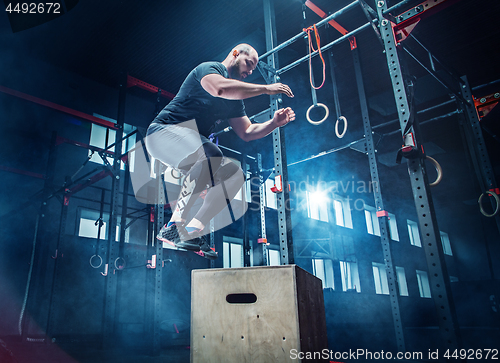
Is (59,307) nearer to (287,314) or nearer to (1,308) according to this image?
(1,308)

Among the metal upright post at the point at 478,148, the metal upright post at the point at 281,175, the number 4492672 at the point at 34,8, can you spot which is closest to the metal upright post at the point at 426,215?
the metal upright post at the point at 281,175

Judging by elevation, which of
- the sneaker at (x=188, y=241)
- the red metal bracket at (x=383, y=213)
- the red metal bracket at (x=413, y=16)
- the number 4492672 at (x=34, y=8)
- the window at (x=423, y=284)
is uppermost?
the number 4492672 at (x=34, y=8)

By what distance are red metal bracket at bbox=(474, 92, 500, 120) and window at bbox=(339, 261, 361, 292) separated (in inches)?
274

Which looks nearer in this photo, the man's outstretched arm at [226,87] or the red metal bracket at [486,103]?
the man's outstretched arm at [226,87]

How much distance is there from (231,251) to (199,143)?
7.88 meters

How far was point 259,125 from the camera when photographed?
7.13 ft

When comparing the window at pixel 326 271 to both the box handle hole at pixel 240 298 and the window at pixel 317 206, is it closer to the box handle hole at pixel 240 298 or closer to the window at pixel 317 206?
the window at pixel 317 206

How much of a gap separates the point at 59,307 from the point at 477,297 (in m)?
10.9

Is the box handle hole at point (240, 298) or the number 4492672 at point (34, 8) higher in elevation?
the number 4492672 at point (34, 8)

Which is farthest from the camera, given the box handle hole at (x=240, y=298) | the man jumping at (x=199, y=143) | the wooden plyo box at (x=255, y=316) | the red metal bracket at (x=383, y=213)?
the red metal bracket at (x=383, y=213)

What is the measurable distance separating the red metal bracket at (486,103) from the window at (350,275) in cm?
696

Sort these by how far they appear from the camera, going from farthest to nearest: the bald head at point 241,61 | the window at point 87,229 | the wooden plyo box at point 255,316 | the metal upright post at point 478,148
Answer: the window at point 87,229, the metal upright post at point 478,148, the bald head at point 241,61, the wooden plyo box at point 255,316

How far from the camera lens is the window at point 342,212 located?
11.6m

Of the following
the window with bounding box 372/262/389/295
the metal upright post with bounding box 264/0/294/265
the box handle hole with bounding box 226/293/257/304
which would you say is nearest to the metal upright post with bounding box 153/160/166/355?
the metal upright post with bounding box 264/0/294/265
